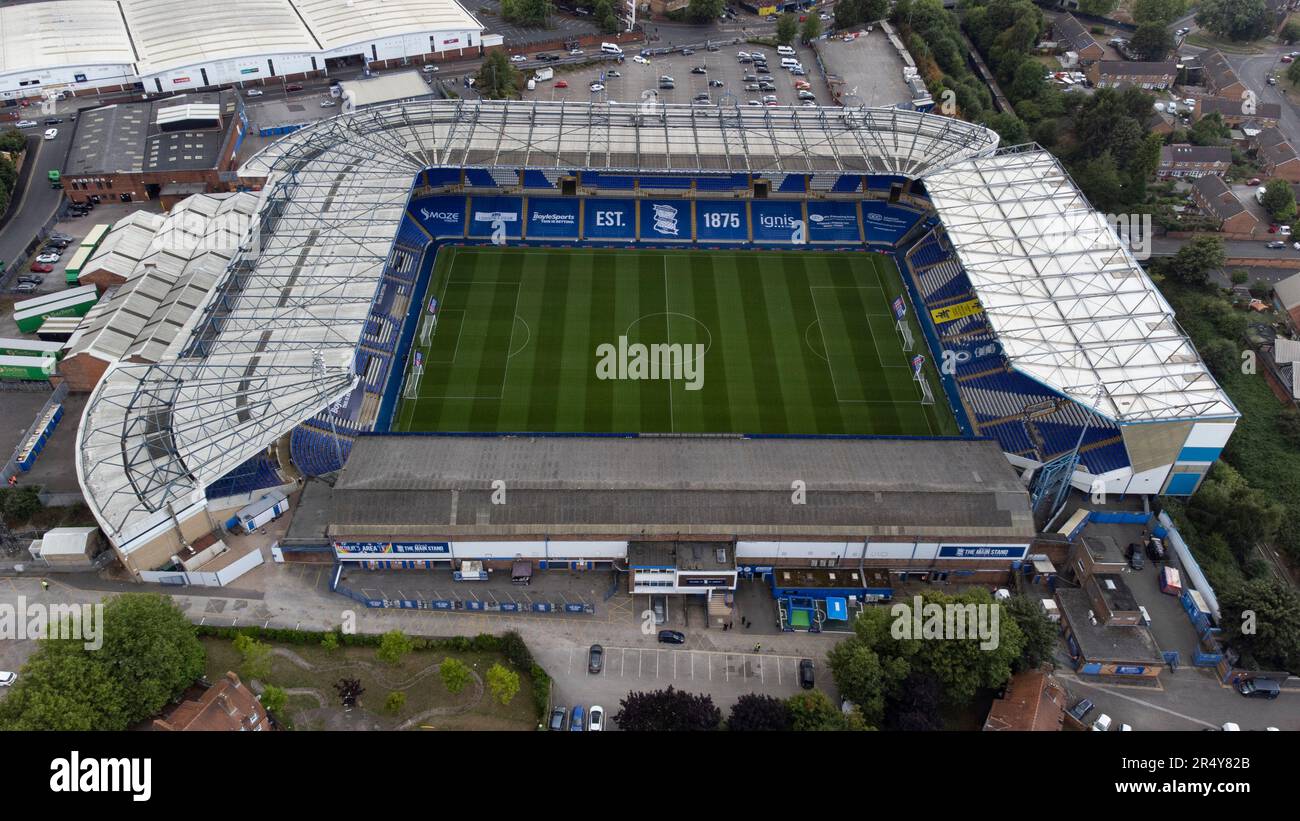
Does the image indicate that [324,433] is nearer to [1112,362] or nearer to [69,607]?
[69,607]

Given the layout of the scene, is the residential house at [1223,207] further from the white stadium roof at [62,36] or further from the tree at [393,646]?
the white stadium roof at [62,36]

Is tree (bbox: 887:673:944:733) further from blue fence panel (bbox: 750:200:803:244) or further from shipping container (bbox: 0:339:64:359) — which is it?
shipping container (bbox: 0:339:64:359)

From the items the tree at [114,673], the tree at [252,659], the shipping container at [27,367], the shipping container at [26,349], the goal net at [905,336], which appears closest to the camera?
the tree at [114,673]

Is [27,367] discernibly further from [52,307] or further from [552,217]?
[552,217]

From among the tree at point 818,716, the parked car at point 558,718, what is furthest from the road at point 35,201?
the tree at point 818,716

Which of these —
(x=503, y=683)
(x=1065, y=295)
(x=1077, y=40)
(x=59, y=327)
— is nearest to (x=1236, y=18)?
(x=1077, y=40)

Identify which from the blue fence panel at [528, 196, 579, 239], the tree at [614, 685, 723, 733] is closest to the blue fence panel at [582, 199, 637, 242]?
the blue fence panel at [528, 196, 579, 239]
